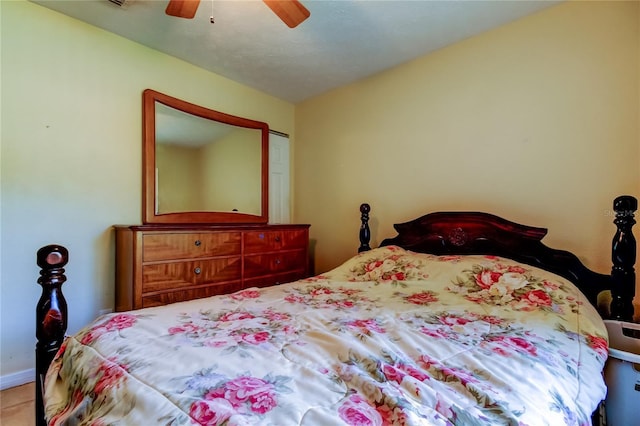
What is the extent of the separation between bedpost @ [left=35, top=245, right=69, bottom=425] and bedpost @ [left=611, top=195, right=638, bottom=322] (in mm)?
2401

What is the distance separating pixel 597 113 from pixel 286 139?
2654 millimetres

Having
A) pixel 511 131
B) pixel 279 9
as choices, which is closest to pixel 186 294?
pixel 279 9

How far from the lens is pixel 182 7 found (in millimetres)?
1630

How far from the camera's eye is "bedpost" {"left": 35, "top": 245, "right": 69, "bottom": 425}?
42.4 inches

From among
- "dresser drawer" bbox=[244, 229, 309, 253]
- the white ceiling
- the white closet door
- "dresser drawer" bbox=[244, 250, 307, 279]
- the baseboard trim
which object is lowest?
the baseboard trim

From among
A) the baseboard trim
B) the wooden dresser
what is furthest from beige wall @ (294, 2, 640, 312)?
the baseboard trim

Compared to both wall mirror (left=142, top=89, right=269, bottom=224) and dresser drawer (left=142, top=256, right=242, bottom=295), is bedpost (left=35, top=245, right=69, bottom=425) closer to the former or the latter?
dresser drawer (left=142, top=256, right=242, bottom=295)

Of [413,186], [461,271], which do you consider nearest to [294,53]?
[413,186]

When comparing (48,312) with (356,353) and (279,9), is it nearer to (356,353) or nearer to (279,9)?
(356,353)

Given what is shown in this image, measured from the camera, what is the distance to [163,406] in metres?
0.64

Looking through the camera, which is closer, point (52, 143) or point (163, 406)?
point (163, 406)

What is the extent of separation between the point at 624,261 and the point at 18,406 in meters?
3.28

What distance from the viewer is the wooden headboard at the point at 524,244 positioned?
1579 mm

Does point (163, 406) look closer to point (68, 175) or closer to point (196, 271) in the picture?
point (196, 271)
